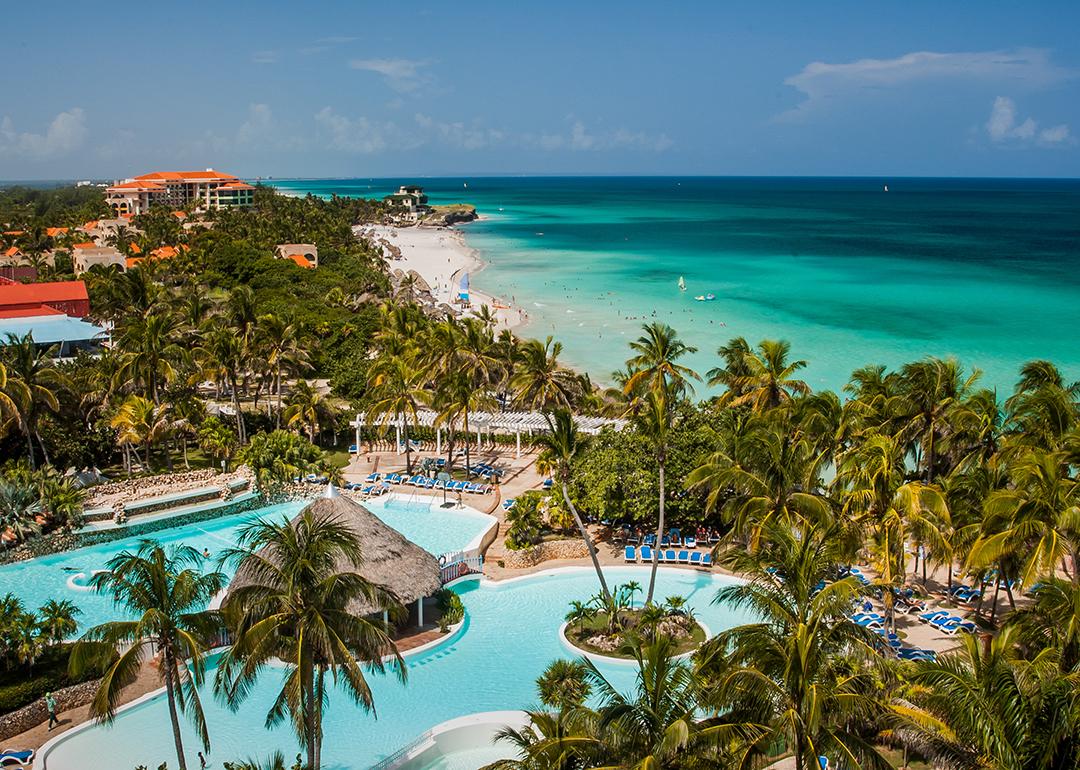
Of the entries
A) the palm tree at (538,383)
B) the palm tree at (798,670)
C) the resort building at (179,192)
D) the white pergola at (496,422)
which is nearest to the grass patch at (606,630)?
the palm tree at (798,670)

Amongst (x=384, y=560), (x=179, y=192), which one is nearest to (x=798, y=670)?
(x=384, y=560)

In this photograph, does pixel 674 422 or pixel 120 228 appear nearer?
pixel 674 422


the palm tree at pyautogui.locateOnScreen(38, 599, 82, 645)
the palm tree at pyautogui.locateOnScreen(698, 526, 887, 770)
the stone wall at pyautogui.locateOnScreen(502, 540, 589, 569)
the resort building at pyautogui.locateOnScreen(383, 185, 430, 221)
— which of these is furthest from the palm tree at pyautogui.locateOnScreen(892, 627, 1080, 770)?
the resort building at pyautogui.locateOnScreen(383, 185, 430, 221)

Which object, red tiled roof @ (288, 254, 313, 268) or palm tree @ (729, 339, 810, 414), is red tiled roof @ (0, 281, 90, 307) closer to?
red tiled roof @ (288, 254, 313, 268)

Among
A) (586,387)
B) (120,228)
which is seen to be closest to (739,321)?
(586,387)

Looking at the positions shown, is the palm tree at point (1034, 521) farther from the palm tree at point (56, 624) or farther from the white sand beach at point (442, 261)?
the white sand beach at point (442, 261)

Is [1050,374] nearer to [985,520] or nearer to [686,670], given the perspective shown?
[985,520]

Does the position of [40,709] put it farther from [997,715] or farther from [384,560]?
[997,715]
